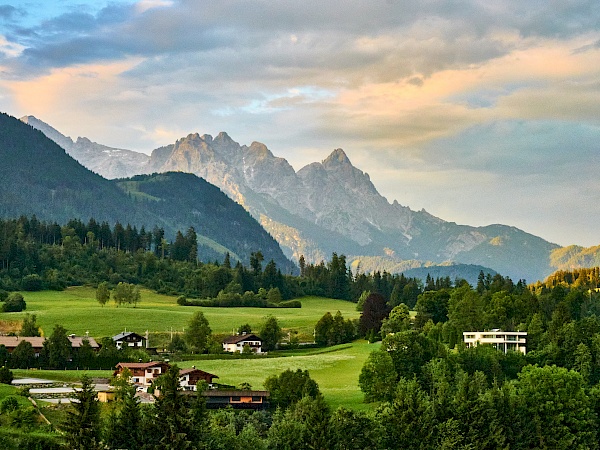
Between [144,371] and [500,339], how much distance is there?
5860 cm

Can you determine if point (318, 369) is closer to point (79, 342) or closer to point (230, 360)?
point (230, 360)

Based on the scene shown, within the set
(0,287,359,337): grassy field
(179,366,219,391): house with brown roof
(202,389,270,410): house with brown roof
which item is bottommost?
(202,389,270,410): house with brown roof

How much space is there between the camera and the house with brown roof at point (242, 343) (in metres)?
162

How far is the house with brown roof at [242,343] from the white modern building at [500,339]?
34527mm

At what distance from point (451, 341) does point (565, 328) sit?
17246 millimetres

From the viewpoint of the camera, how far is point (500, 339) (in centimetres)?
15200

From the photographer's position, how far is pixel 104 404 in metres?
99.2

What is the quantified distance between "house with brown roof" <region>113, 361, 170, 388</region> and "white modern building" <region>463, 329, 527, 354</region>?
1989 inches

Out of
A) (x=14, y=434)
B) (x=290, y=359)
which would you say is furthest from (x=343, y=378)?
(x=14, y=434)

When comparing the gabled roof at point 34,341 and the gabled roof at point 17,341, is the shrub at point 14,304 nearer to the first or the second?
the gabled roof at point 34,341

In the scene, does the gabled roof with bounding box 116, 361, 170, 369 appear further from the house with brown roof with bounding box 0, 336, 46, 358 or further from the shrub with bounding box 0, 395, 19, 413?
the shrub with bounding box 0, 395, 19, 413

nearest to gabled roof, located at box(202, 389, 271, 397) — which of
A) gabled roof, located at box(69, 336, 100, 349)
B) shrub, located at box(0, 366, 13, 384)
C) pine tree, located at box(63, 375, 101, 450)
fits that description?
shrub, located at box(0, 366, 13, 384)

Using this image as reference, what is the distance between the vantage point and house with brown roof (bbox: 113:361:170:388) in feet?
400

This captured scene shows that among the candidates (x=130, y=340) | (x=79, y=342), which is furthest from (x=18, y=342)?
(x=130, y=340)
